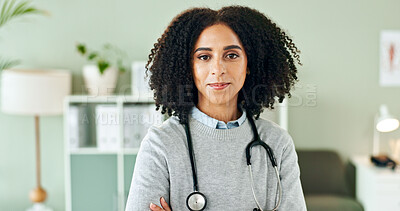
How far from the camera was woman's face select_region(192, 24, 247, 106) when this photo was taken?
1206mm

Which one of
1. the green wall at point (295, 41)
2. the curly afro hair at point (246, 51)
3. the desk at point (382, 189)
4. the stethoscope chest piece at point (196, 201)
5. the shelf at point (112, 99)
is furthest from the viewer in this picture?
the green wall at point (295, 41)

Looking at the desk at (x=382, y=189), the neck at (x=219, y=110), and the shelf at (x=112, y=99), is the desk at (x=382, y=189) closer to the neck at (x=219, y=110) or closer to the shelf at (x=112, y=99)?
the shelf at (x=112, y=99)

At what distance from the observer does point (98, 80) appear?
3033 mm

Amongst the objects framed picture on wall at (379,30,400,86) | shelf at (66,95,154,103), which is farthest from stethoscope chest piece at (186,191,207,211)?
framed picture on wall at (379,30,400,86)

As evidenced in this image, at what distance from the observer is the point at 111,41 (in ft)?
10.8

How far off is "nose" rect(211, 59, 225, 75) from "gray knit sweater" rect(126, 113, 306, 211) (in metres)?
0.19

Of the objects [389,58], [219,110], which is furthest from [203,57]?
[389,58]

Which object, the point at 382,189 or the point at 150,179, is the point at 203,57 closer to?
the point at 150,179

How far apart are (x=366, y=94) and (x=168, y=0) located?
6.03 feet

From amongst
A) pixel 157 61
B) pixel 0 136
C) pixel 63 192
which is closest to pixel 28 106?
pixel 0 136

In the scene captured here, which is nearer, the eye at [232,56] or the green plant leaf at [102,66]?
the eye at [232,56]

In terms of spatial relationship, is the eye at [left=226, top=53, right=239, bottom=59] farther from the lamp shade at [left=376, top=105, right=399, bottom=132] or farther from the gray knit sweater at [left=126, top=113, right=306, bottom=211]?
the lamp shade at [left=376, top=105, right=399, bottom=132]

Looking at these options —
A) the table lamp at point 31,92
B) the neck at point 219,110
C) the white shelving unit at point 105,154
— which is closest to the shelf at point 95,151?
the white shelving unit at point 105,154

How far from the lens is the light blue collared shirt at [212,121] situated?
4.19 feet
